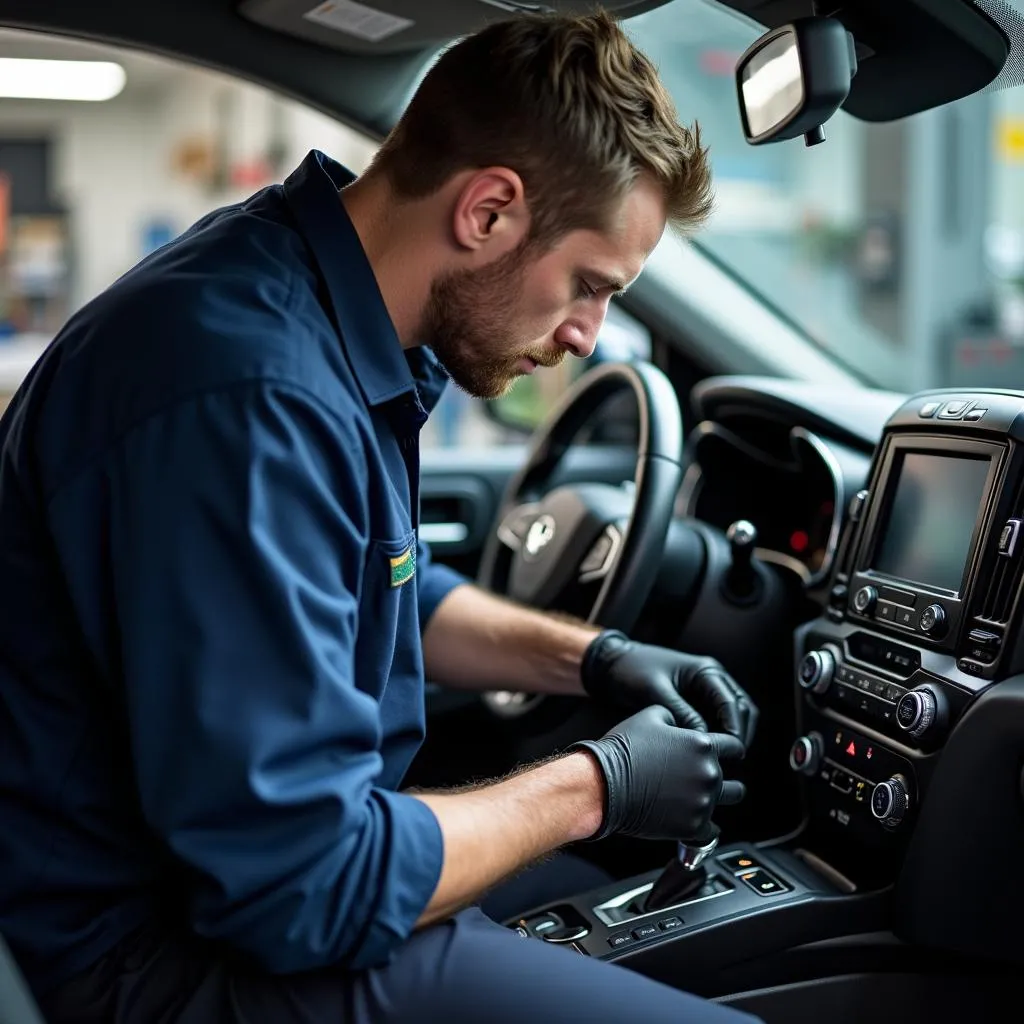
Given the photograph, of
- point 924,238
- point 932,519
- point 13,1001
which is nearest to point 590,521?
point 932,519

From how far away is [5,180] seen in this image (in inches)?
468

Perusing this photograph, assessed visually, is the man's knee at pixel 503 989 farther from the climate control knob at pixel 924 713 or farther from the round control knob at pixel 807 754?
the round control knob at pixel 807 754

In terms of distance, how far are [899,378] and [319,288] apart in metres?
8.24

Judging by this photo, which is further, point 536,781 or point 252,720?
point 536,781

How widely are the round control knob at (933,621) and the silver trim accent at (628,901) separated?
392 mm

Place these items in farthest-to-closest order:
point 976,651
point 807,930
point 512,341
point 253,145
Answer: point 253,145 < point 807,930 < point 976,651 < point 512,341

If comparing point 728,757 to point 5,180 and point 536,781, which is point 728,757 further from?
point 5,180

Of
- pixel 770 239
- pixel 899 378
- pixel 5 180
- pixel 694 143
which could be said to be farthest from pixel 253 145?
pixel 694 143

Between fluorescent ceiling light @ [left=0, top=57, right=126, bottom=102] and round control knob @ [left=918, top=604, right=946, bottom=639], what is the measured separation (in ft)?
15.7

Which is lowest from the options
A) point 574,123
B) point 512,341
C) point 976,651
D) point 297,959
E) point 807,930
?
point 807,930

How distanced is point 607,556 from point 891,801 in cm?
60

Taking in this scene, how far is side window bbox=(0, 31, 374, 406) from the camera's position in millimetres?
11055

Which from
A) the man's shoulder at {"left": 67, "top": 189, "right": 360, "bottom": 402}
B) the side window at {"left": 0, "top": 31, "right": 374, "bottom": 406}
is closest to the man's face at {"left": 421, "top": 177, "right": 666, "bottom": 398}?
the man's shoulder at {"left": 67, "top": 189, "right": 360, "bottom": 402}

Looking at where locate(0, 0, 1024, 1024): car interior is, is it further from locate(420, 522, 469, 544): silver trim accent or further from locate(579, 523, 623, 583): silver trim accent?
locate(420, 522, 469, 544): silver trim accent
